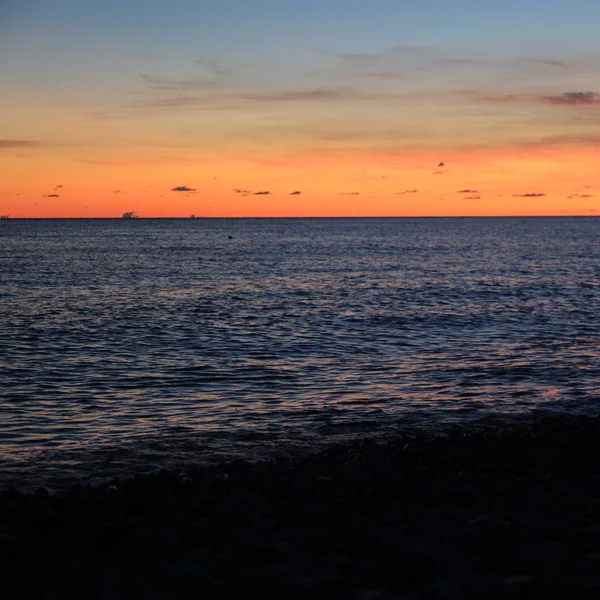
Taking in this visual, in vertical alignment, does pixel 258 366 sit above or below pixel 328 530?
below

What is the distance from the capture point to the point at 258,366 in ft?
82.2

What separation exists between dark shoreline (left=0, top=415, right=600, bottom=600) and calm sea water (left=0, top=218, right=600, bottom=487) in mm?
3131

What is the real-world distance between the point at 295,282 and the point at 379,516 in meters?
48.9

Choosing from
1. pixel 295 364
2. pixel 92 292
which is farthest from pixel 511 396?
pixel 92 292

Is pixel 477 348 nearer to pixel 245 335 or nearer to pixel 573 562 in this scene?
pixel 245 335

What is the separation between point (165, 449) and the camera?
15.3 metres

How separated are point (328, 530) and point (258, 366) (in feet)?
51.6

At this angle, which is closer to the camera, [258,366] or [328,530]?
[328,530]

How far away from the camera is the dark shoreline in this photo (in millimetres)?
7840

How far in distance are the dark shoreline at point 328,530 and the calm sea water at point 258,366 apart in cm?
313

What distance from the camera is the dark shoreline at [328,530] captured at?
7.84 meters

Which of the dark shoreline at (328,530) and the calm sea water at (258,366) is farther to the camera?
the calm sea water at (258,366)

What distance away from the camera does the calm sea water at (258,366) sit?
1628 centimetres

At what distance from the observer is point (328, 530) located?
9445mm
